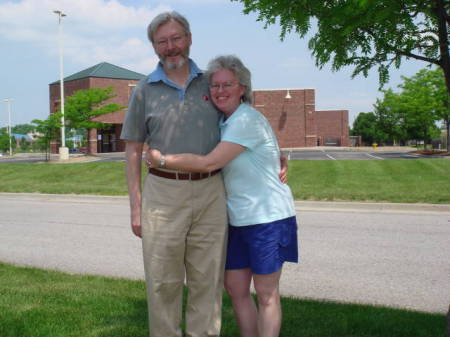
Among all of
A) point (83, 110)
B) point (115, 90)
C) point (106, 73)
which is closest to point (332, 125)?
point (115, 90)

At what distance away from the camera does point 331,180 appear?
15078 millimetres

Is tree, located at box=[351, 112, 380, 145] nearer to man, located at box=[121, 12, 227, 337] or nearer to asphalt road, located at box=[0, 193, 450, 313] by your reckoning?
asphalt road, located at box=[0, 193, 450, 313]

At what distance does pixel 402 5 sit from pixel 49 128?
30.5 metres

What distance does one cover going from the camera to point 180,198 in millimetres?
2912

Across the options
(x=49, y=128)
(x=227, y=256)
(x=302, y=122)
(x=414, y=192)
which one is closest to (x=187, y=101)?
(x=227, y=256)

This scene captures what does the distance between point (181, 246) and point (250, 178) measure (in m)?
0.58

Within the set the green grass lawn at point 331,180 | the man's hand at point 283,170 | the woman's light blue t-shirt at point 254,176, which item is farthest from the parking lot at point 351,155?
the woman's light blue t-shirt at point 254,176

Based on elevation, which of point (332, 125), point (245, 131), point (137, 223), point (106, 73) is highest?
point (106, 73)

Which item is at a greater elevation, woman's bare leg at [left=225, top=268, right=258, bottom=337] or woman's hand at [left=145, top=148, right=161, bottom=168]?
woman's hand at [left=145, top=148, right=161, bottom=168]

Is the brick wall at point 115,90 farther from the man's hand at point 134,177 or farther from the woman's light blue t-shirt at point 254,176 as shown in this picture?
the woman's light blue t-shirt at point 254,176

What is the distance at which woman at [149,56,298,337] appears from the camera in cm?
280

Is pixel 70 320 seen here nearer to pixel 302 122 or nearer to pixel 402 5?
pixel 402 5

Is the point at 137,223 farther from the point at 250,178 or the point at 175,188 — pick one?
the point at 250,178

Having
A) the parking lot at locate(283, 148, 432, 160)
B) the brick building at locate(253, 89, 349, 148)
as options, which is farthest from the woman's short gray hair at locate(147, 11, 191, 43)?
the brick building at locate(253, 89, 349, 148)
